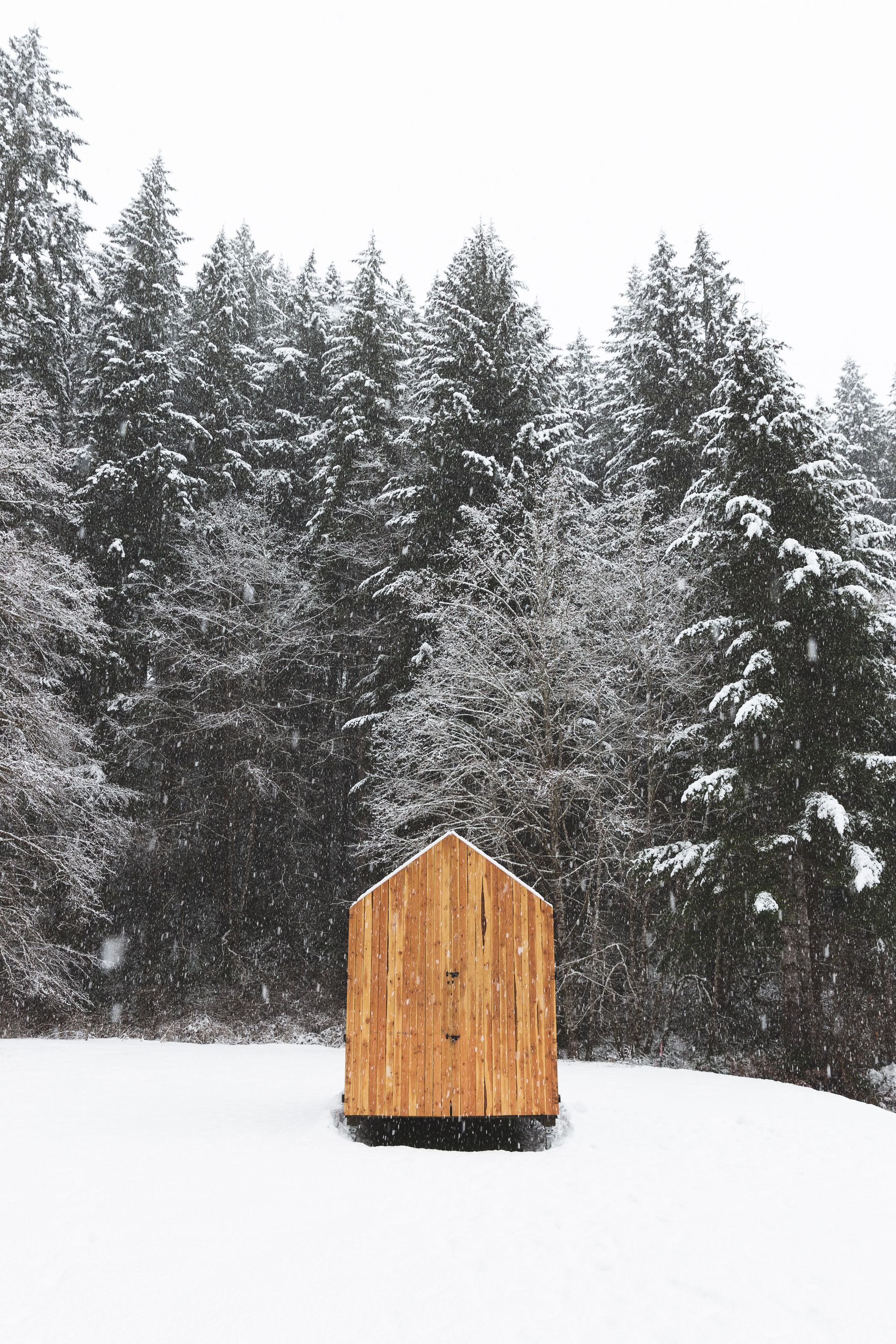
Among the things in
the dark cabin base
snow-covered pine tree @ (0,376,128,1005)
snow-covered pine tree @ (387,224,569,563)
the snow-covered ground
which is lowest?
the dark cabin base

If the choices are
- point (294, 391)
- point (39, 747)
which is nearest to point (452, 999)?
point (39, 747)

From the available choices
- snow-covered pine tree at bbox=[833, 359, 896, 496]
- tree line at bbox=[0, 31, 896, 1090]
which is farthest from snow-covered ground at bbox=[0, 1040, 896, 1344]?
Result: snow-covered pine tree at bbox=[833, 359, 896, 496]

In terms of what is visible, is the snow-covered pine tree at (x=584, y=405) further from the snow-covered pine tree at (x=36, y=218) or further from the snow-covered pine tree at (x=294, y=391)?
the snow-covered pine tree at (x=36, y=218)

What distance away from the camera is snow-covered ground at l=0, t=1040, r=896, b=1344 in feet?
14.0

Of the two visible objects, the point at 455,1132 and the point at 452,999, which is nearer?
the point at 452,999

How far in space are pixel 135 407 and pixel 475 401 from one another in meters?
7.61

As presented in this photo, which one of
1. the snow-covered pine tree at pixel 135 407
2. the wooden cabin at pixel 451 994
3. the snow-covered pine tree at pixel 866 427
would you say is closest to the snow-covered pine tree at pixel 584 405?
the snow-covered pine tree at pixel 866 427

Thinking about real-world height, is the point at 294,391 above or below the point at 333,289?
below

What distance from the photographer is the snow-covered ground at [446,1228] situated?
4281 mm

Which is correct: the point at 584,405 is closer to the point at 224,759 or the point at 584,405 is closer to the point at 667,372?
the point at 667,372

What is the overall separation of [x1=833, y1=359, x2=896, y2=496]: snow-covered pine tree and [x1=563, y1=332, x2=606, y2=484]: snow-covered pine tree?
5.94 metres

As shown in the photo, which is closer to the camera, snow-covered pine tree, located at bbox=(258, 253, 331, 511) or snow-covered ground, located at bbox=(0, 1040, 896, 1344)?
snow-covered ground, located at bbox=(0, 1040, 896, 1344)

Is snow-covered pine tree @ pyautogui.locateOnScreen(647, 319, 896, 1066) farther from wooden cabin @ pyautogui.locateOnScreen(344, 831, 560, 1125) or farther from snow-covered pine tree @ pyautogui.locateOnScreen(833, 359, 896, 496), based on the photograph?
snow-covered pine tree @ pyautogui.locateOnScreen(833, 359, 896, 496)

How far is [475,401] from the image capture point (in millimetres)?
17891
